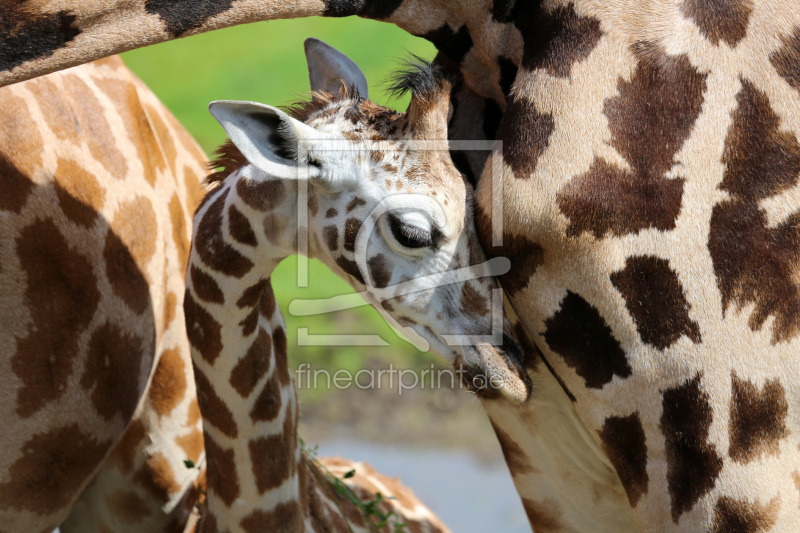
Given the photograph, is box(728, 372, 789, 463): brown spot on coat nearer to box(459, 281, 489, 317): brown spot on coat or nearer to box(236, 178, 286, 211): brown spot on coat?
box(459, 281, 489, 317): brown spot on coat

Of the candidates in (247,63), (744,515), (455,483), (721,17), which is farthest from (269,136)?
(247,63)

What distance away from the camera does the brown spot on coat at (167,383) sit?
7.23 ft

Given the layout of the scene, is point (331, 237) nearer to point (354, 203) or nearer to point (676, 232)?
point (354, 203)

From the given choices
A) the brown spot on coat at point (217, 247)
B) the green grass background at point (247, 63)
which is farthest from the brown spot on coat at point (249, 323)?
the green grass background at point (247, 63)

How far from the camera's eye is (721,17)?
1.48m

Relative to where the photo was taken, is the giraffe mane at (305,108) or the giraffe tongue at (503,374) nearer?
the giraffe tongue at (503,374)

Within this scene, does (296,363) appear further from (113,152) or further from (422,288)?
(422,288)

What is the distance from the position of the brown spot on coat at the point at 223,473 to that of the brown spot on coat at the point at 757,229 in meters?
1.19

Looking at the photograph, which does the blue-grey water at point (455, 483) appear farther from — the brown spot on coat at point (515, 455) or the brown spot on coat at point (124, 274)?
the brown spot on coat at point (124, 274)

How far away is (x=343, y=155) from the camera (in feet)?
5.43

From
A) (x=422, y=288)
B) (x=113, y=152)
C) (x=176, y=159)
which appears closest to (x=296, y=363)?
(x=176, y=159)

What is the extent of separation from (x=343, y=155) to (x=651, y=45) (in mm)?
653

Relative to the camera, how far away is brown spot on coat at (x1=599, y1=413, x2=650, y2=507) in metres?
1.48

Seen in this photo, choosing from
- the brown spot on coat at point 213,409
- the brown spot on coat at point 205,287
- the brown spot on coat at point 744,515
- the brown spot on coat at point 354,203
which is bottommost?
the brown spot on coat at point 213,409
